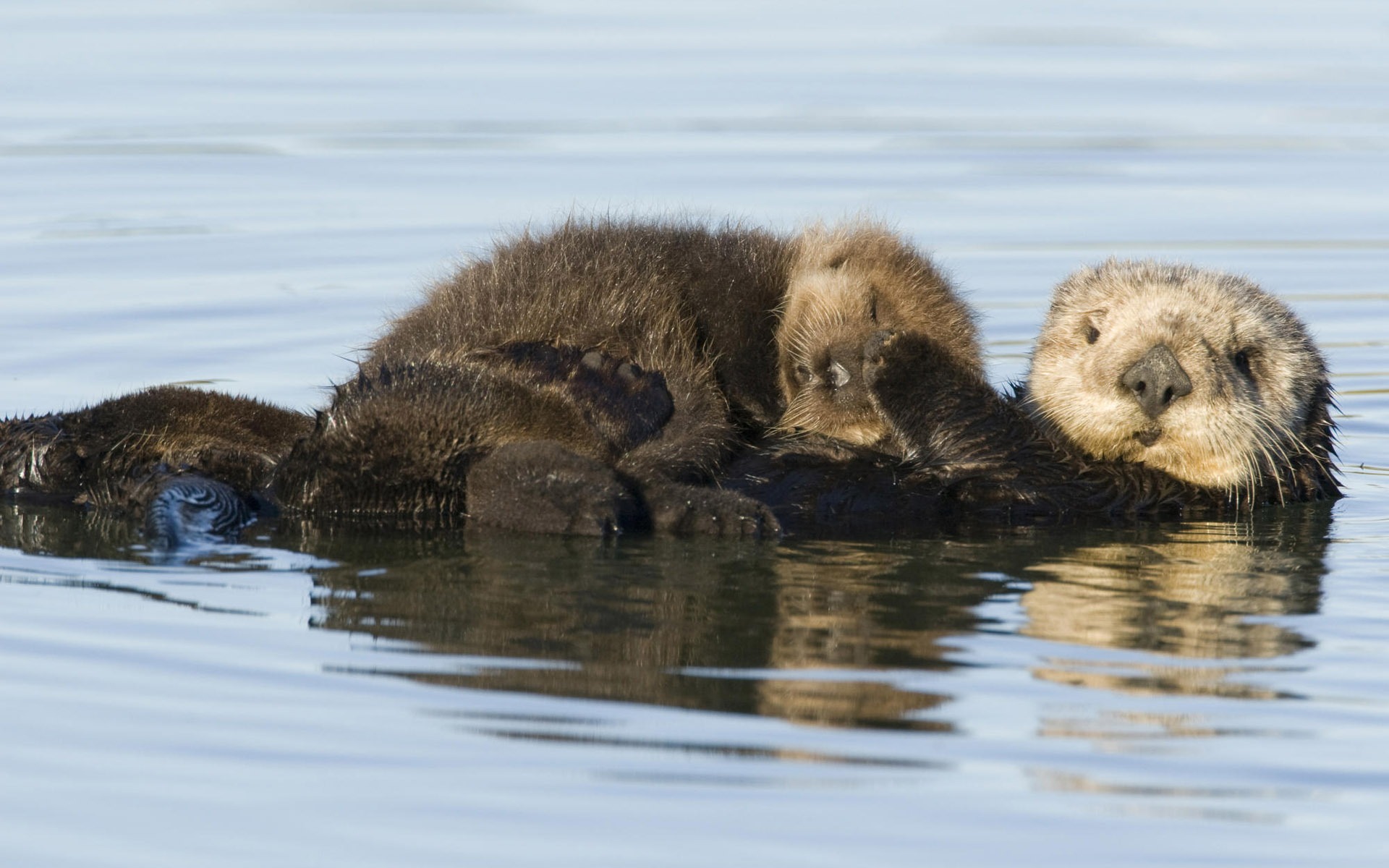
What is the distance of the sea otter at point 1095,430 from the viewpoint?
213 inches

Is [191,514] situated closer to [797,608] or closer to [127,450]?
[127,450]

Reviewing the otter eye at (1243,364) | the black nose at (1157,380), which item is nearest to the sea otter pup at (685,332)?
the black nose at (1157,380)

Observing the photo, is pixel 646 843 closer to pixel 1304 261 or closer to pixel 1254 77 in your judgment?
pixel 1304 261

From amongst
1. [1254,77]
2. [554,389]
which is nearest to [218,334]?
[554,389]

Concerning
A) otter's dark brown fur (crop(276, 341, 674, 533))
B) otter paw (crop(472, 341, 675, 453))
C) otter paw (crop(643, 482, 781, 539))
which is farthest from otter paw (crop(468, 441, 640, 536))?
otter paw (crop(472, 341, 675, 453))

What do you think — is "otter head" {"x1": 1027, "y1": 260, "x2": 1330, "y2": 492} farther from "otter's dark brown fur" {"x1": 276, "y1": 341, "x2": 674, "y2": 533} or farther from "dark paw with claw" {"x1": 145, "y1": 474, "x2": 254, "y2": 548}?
"dark paw with claw" {"x1": 145, "y1": 474, "x2": 254, "y2": 548}

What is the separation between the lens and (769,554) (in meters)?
5.06

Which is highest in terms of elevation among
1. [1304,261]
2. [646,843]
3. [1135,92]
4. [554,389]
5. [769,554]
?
[1135,92]

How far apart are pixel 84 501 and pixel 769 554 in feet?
6.61

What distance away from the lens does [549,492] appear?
16.0ft

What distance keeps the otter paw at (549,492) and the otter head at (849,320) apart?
34.5 inches

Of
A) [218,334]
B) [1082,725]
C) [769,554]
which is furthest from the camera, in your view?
[218,334]

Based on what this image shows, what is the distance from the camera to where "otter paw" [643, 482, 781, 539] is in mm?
5055

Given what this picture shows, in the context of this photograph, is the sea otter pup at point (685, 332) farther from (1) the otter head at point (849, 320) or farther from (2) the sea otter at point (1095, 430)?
(2) the sea otter at point (1095, 430)
